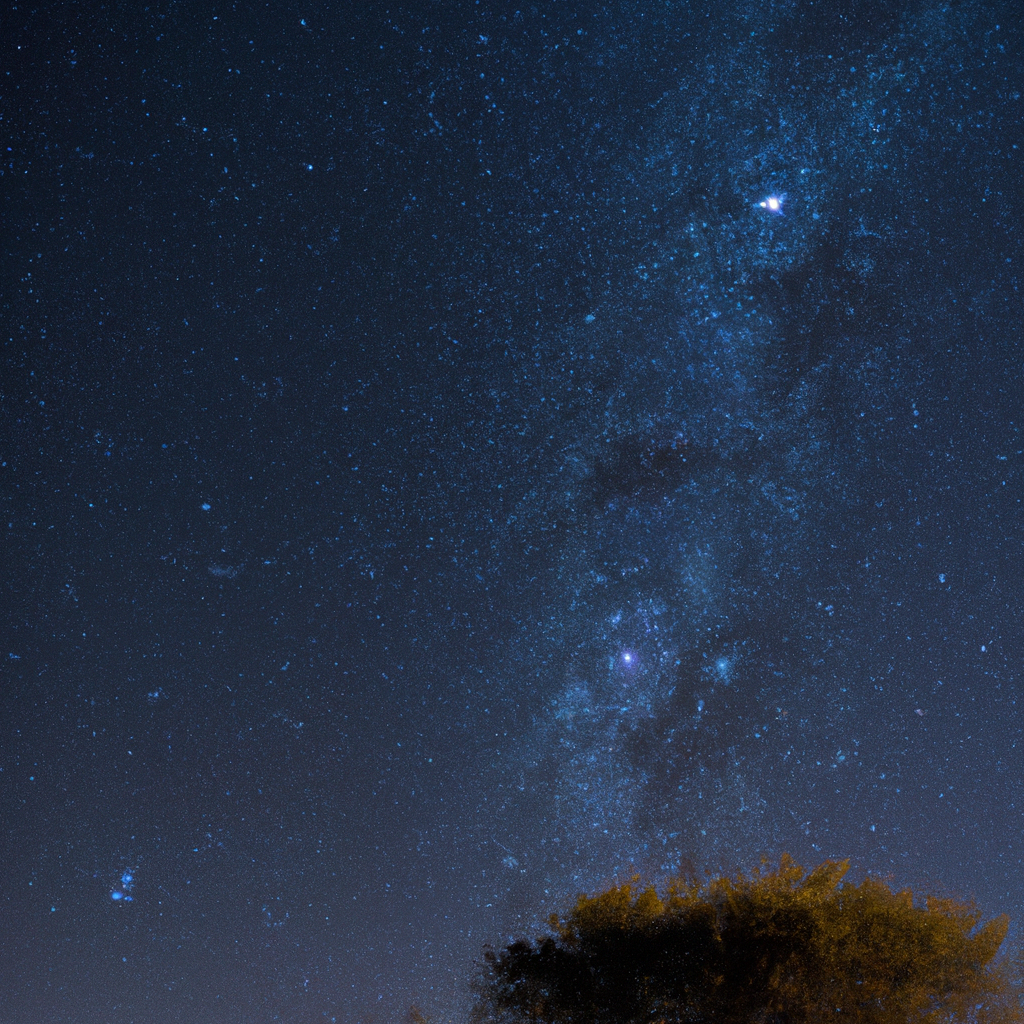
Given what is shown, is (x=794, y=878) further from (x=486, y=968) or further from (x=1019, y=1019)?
(x=486, y=968)

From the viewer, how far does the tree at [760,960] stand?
10.5 metres

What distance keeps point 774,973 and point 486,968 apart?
355 centimetres

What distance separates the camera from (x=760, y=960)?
10734 mm

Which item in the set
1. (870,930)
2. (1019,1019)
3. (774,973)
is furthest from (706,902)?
(1019,1019)

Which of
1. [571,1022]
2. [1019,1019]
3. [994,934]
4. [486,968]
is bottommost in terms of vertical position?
[1019,1019]

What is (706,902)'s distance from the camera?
37.3ft

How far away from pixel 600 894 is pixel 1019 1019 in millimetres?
4961

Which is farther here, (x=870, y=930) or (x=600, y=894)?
(x=600, y=894)

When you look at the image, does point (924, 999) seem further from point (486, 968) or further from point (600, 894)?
point (486, 968)

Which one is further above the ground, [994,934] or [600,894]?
[600,894]

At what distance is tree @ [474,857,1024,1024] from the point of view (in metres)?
10.5

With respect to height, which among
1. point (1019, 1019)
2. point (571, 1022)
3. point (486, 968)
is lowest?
point (1019, 1019)

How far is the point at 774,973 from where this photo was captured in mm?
10562

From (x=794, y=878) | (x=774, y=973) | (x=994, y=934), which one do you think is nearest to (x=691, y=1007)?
(x=774, y=973)
